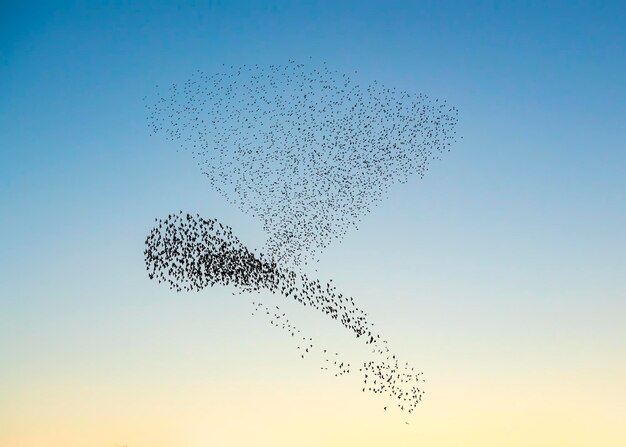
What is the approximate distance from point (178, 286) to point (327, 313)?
593 cm

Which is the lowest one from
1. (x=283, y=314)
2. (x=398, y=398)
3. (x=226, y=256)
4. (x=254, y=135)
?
(x=398, y=398)

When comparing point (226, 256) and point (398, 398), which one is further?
point (226, 256)

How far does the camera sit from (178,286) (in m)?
29.8

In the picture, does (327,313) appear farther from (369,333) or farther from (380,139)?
(380,139)

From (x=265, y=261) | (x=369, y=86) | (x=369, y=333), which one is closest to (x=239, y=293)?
(x=265, y=261)

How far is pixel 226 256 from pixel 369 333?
6.69 meters

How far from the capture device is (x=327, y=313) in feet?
98.7

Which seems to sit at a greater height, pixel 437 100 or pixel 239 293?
pixel 437 100

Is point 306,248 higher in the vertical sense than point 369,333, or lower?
higher

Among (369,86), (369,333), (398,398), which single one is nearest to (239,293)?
(369,333)

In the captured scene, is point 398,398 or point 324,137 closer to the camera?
point 398,398

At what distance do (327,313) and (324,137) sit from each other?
23.3 feet

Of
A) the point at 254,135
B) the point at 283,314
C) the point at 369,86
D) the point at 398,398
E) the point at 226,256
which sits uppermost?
the point at 369,86

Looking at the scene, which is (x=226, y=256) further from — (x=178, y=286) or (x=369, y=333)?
(x=369, y=333)
